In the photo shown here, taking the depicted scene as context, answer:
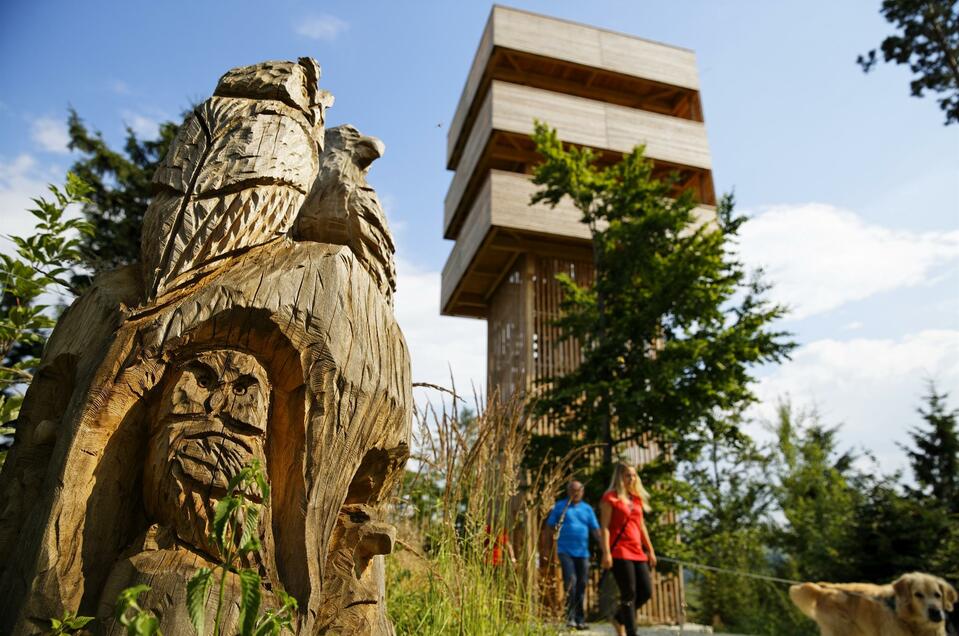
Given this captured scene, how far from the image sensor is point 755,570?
1365cm

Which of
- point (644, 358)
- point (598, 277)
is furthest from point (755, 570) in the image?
point (598, 277)

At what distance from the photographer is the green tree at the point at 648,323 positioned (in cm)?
1003

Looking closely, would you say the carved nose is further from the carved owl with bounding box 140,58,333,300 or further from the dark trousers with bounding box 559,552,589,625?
the dark trousers with bounding box 559,552,589,625

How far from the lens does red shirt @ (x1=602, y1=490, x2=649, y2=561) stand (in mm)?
5191

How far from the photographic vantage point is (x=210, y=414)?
156 cm

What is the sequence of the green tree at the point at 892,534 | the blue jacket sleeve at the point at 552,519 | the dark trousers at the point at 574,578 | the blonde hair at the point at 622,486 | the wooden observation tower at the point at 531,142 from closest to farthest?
the blue jacket sleeve at the point at 552,519 → the blonde hair at the point at 622,486 → the dark trousers at the point at 574,578 → the green tree at the point at 892,534 → the wooden observation tower at the point at 531,142

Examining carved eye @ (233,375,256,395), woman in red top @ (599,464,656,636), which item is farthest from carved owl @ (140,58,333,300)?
woman in red top @ (599,464,656,636)

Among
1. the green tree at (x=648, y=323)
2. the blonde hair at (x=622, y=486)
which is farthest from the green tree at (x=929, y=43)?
the blonde hair at (x=622, y=486)

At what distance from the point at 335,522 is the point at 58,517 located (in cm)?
63

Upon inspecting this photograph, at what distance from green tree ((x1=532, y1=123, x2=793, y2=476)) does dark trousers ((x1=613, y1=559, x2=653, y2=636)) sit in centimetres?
459

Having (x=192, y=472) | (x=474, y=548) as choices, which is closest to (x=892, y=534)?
(x=474, y=548)

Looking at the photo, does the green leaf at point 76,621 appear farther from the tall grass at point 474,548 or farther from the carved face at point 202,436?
the tall grass at point 474,548

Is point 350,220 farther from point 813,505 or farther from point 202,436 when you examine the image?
point 813,505

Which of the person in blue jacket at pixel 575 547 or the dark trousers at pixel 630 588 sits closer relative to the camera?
the dark trousers at pixel 630 588
